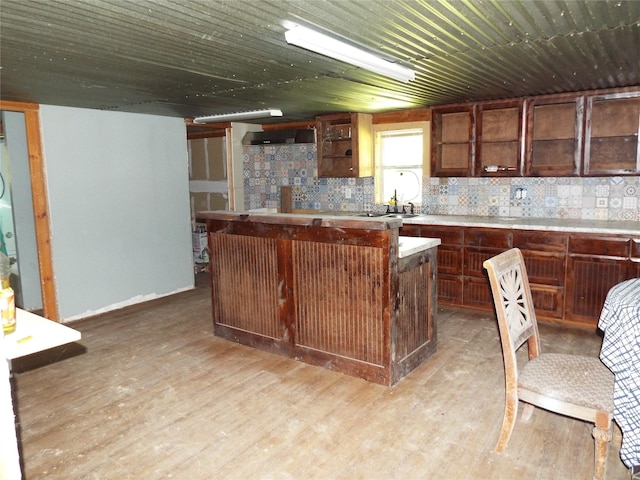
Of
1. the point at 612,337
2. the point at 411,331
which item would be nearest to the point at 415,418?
the point at 411,331

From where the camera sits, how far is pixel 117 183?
198 inches

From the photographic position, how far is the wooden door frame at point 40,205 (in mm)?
4355

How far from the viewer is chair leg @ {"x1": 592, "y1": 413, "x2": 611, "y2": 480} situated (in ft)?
6.53

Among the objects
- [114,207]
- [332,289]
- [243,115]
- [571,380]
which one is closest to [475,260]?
[332,289]

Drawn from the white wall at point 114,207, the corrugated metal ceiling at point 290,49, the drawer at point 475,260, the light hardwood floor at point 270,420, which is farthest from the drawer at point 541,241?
the white wall at point 114,207

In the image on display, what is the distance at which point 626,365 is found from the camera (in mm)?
1956

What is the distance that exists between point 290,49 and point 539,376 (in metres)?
2.21

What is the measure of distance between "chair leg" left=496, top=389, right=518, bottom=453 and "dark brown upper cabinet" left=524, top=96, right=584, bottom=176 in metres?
2.94

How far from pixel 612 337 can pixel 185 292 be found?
478cm

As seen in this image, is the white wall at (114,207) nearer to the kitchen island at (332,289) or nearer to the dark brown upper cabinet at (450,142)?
the kitchen island at (332,289)

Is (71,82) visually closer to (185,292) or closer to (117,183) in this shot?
(117,183)

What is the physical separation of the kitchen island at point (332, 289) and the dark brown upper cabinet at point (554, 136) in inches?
74.4

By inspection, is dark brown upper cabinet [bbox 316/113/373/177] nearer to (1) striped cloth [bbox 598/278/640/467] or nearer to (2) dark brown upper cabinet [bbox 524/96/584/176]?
(2) dark brown upper cabinet [bbox 524/96/584/176]

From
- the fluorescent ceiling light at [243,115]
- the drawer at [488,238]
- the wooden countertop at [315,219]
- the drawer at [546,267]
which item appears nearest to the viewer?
the wooden countertop at [315,219]
